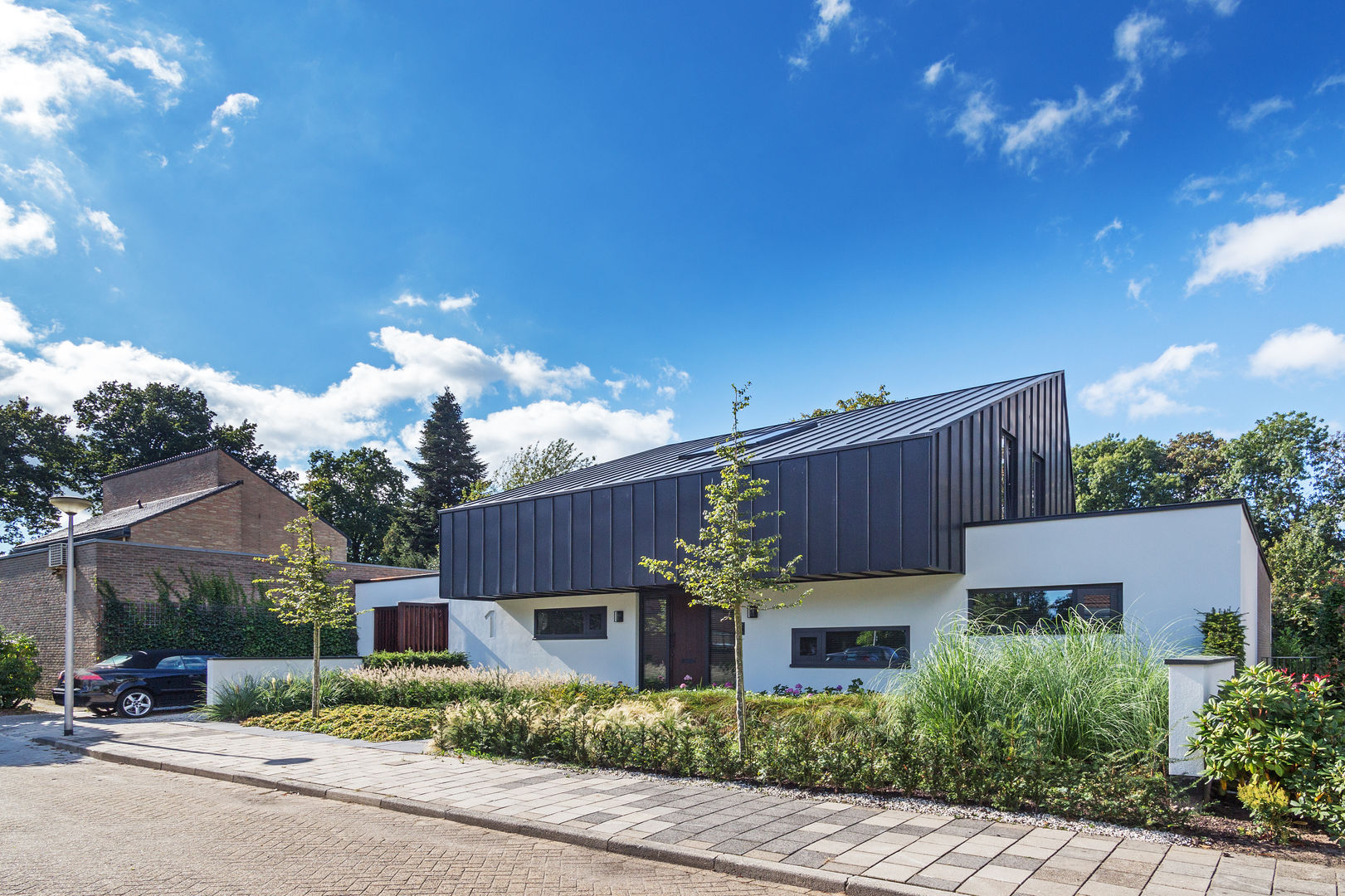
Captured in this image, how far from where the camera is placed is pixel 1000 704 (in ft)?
23.5

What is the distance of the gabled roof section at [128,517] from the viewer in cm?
2298

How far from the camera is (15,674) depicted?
1766 cm

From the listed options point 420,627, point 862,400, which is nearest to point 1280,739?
point 420,627

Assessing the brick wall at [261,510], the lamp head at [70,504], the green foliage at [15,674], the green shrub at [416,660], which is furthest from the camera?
the brick wall at [261,510]

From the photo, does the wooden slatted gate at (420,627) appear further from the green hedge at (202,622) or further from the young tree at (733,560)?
the young tree at (733,560)

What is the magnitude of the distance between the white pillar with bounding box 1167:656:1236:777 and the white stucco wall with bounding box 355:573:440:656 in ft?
63.9

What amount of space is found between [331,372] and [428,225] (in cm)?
773

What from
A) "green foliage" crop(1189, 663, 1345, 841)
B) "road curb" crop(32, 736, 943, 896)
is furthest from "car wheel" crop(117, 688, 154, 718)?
"green foliage" crop(1189, 663, 1345, 841)

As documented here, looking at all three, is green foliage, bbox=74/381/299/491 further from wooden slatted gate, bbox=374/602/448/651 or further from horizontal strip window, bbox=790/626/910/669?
horizontal strip window, bbox=790/626/910/669

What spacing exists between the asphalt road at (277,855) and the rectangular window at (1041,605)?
8.03 metres

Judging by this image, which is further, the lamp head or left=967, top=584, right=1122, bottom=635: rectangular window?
the lamp head

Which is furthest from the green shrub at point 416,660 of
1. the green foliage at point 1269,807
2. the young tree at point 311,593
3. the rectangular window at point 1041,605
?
the green foliage at point 1269,807

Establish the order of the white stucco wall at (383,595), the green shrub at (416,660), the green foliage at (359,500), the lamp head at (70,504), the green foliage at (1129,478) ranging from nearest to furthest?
the lamp head at (70,504)
the green shrub at (416,660)
the white stucco wall at (383,595)
the green foliage at (1129,478)
the green foliage at (359,500)

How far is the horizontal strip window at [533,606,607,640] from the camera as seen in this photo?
1841 cm
